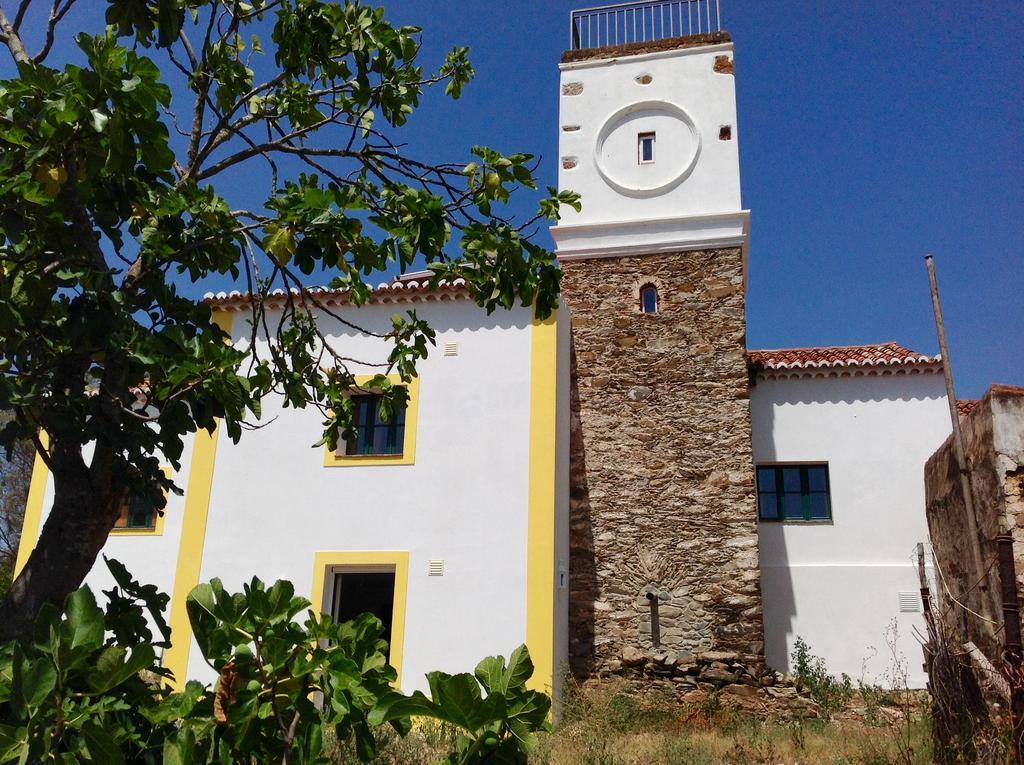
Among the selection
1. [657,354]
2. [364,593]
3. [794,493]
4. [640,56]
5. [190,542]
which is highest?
[640,56]

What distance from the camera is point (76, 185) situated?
3.42 metres

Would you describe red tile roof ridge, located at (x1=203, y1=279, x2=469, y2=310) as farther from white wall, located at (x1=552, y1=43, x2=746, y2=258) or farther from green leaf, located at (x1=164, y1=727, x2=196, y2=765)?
green leaf, located at (x1=164, y1=727, x2=196, y2=765)

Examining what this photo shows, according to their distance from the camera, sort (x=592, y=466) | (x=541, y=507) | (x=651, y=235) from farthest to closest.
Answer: (x=651, y=235), (x=592, y=466), (x=541, y=507)

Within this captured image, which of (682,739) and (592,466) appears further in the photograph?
(592,466)

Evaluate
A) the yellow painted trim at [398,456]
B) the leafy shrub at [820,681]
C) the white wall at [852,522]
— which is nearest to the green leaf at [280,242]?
the yellow painted trim at [398,456]

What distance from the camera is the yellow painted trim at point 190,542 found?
9.85m

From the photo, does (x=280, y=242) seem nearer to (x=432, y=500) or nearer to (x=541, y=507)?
(x=541, y=507)

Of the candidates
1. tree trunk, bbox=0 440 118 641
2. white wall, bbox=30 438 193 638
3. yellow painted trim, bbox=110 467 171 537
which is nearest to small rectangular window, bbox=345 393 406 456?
white wall, bbox=30 438 193 638

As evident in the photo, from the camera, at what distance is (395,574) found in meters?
9.91

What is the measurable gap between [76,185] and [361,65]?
1711 millimetres

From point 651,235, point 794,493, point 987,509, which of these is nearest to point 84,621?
point 987,509

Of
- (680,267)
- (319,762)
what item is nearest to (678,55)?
(680,267)

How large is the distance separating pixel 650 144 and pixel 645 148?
0.10m

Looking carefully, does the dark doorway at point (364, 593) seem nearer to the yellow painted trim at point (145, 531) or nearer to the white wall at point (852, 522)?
the yellow painted trim at point (145, 531)
